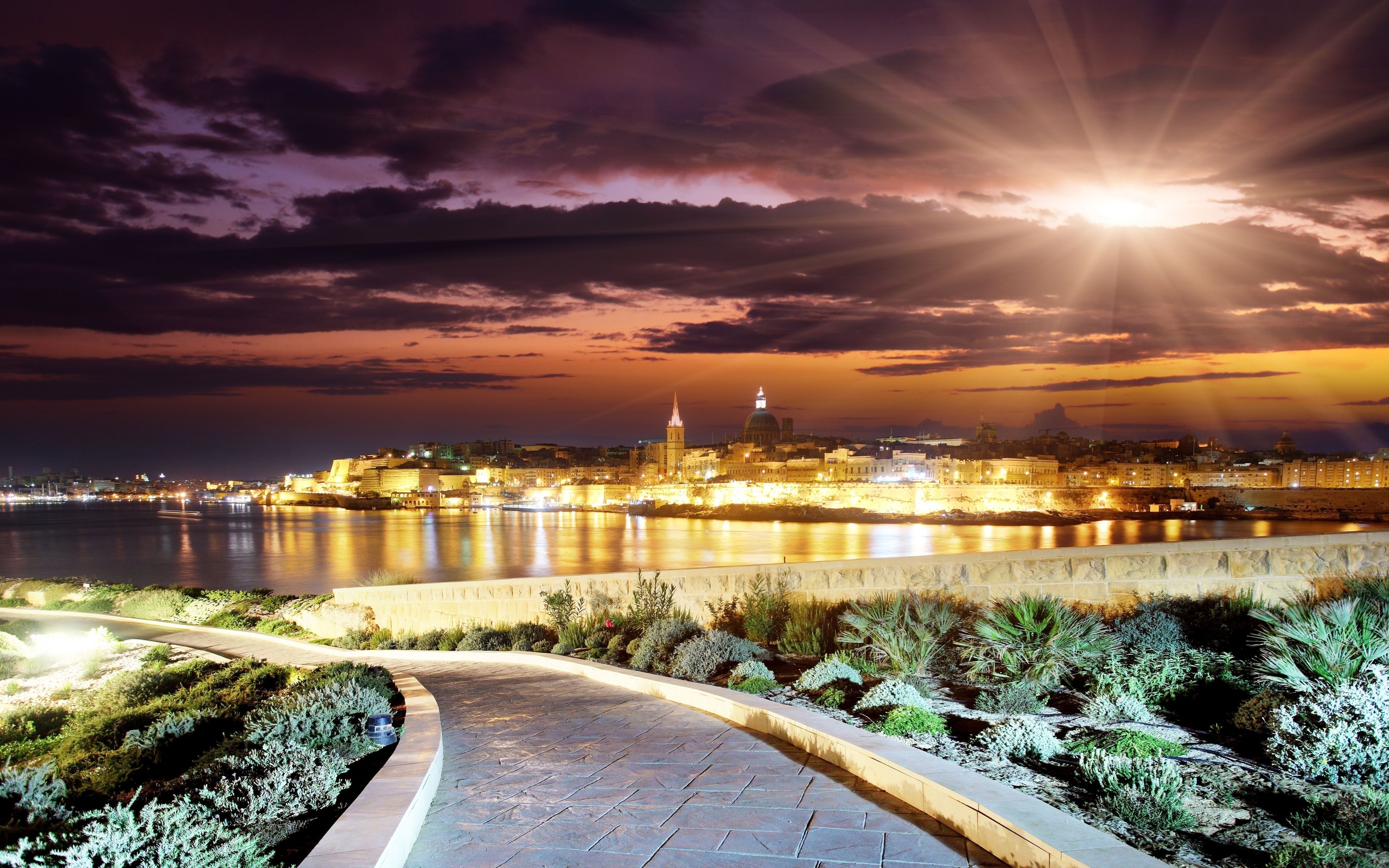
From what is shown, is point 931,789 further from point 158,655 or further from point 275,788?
point 158,655

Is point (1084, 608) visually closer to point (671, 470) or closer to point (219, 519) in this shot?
point (219, 519)

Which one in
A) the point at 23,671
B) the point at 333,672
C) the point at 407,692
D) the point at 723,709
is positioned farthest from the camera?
the point at 23,671

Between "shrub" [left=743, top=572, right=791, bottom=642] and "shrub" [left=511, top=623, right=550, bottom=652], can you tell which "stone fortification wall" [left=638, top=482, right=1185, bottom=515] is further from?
"shrub" [left=743, top=572, right=791, bottom=642]

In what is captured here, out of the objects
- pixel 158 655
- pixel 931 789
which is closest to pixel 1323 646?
pixel 931 789

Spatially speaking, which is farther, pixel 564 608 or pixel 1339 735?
pixel 564 608

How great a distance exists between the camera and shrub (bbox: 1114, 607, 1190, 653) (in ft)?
18.0

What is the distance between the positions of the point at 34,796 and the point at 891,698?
165 inches

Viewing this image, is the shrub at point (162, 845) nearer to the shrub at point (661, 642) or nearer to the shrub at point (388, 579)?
the shrub at point (661, 642)

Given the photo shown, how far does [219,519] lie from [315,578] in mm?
66371

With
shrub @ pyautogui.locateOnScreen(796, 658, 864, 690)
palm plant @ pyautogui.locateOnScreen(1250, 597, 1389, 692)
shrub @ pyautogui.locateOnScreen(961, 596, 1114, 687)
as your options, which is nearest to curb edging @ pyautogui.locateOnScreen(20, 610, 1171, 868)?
shrub @ pyautogui.locateOnScreen(796, 658, 864, 690)

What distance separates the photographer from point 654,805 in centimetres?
343

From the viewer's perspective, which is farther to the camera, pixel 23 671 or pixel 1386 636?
pixel 23 671

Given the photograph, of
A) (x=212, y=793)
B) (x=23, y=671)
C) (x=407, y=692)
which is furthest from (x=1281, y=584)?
(x=23, y=671)

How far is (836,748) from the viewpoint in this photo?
12.6 feet
